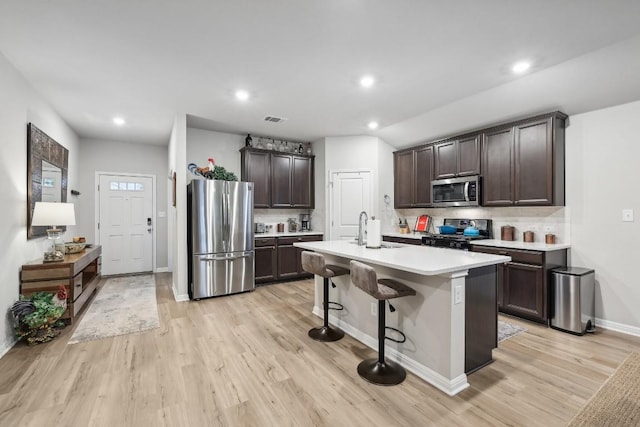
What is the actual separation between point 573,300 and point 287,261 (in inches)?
153

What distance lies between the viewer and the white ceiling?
2113 millimetres

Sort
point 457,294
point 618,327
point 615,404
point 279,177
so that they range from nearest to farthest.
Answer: point 615,404 < point 457,294 < point 618,327 < point 279,177

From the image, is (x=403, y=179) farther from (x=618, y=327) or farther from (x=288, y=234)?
(x=618, y=327)

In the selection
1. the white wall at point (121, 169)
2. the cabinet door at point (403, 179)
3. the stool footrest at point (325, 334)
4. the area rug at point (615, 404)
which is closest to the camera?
the area rug at point (615, 404)

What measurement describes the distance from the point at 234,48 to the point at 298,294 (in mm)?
3366

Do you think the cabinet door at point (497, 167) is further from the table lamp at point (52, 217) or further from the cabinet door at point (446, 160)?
the table lamp at point (52, 217)

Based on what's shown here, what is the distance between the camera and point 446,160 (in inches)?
183

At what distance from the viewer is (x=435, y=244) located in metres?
4.27

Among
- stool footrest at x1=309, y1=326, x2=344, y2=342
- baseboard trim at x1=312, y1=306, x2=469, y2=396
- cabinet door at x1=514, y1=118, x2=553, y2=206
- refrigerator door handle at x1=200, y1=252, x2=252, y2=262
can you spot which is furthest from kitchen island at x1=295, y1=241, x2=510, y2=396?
refrigerator door handle at x1=200, y1=252, x2=252, y2=262

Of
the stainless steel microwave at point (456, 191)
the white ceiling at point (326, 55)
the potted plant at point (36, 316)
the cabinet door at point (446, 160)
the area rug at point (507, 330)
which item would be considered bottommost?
the area rug at point (507, 330)

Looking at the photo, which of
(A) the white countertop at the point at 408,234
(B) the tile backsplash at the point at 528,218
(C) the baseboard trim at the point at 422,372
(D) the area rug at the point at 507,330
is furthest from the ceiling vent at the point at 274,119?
(D) the area rug at the point at 507,330

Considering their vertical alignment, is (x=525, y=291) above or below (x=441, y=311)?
below

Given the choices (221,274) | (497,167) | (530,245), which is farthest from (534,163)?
(221,274)

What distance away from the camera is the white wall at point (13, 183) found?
271 centimetres
